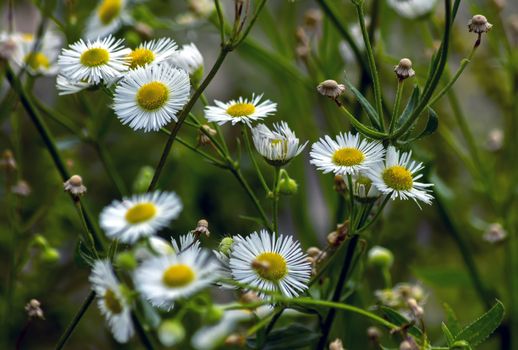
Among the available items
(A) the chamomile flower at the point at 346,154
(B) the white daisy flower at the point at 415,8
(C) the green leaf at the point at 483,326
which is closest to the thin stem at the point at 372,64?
(A) the chamomile flower at the point at 346,154

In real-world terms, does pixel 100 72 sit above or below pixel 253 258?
above

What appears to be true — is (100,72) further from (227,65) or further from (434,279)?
(227,65)

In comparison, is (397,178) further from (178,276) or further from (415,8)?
(415,8)

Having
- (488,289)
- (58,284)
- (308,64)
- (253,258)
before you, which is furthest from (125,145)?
(253,258)

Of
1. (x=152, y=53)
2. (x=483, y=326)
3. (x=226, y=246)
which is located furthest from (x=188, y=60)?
(x=483, y=326)

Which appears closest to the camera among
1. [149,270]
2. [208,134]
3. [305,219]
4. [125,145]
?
[149,270]

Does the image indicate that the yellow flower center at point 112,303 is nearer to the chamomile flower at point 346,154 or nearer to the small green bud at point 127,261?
the small green bud at point 127,261

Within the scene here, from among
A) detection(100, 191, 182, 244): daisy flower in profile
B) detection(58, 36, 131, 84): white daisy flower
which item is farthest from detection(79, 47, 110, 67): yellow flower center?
detection(100, 191, 182, 244): daisy flower in profile
